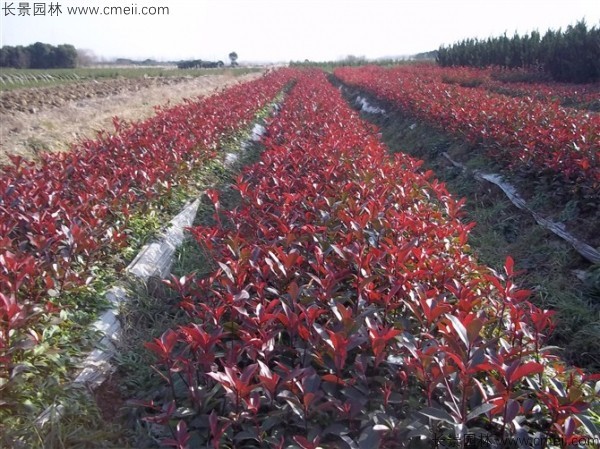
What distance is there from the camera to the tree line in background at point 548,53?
1630 centimetres

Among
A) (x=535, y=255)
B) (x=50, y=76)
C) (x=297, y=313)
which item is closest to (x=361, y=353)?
(x=297, y=313)

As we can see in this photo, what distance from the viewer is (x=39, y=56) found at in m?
40.9

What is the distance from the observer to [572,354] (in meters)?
2.96

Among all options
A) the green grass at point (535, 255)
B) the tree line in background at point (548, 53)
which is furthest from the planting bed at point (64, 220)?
→ the tree line in background at point (548, 53)

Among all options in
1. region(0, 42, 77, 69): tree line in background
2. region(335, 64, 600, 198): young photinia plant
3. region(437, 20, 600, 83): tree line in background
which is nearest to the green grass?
region(335, 64, 600, 198): young photinia plant

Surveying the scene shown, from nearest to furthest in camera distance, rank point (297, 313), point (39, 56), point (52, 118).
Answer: point (297, 313) < point (52, 118) < point (39, 56)

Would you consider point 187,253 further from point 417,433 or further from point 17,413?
point 417,433

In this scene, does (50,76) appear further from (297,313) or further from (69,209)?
(297,313)

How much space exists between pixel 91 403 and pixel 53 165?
3.15 m

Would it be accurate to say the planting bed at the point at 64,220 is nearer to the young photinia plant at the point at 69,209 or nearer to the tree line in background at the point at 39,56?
the young photinia plant at the point at 69,209

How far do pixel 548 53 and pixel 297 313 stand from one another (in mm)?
19884

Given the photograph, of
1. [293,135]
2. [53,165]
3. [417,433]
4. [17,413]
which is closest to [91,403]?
[17,413]

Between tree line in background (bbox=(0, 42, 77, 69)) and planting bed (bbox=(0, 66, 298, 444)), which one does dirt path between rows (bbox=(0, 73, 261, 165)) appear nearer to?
planting bed (bbox=(0, 66, 298, 444))

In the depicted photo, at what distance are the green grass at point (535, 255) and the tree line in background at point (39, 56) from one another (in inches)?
1656
